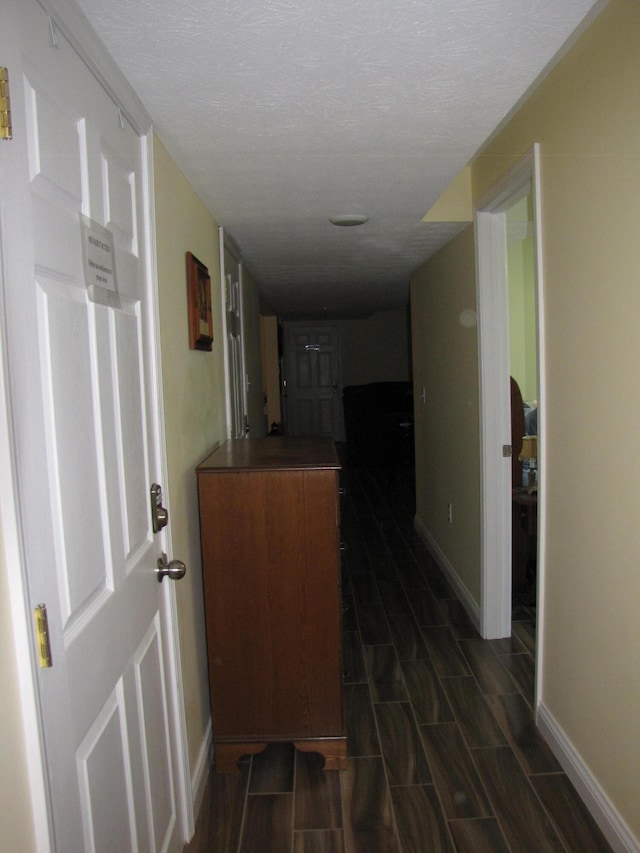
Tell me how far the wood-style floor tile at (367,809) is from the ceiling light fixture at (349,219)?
229 centimetres

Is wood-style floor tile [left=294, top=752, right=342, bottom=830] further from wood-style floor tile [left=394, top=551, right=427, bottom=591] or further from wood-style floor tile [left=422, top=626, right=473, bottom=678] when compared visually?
wood-style floor tile [left=394, top=551, right=427, bottom=591]

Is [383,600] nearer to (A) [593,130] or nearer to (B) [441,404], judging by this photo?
(B) [441,404]

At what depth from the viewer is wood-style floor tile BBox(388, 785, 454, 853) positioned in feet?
5.90

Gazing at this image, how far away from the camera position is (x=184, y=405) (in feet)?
6.70

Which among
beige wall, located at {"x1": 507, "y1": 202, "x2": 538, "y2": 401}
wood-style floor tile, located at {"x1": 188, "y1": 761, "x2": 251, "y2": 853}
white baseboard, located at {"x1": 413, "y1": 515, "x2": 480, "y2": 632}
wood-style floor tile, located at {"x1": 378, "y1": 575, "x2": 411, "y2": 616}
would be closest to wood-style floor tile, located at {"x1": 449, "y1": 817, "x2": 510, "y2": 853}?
wood-style floor tile, located at {"x1": 188, "y1": 761, "x2": 251, "y2": 853}

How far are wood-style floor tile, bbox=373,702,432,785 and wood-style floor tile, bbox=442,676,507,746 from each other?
0.19 metres

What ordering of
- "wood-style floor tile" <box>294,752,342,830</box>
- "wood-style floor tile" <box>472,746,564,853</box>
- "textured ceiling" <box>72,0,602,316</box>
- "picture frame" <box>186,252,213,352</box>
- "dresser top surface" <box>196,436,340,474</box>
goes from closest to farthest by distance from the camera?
"textured ceiling" <box>72,0,602,316</box> < "wood-style floor tile" <box>472,746,564,853</box> < "wood-style floor tile" <box>294,752,342,830</box> < "dresser top surface" <box>196,436,340,474</box> < "picture frame" <box>186,252,213,352</box>

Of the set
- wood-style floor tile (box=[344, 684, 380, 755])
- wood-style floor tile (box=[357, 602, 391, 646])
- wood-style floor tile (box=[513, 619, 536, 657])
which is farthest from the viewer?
wood-style floor tile (box=[357, 602, 391, 646])

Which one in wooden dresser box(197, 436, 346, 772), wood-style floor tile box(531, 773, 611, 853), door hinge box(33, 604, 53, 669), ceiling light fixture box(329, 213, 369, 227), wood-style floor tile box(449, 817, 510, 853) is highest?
ceiling light fixture box(329, 213, 369, 227)

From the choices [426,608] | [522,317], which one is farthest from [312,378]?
[426,608]

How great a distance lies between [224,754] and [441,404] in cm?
252

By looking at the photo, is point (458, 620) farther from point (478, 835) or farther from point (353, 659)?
point (478, 835)

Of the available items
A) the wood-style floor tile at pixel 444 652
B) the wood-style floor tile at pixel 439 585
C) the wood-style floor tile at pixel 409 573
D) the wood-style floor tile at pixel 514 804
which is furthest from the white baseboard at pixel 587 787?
the wood-style floor tile at pixel 409 573

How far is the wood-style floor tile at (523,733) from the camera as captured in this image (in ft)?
6.99
